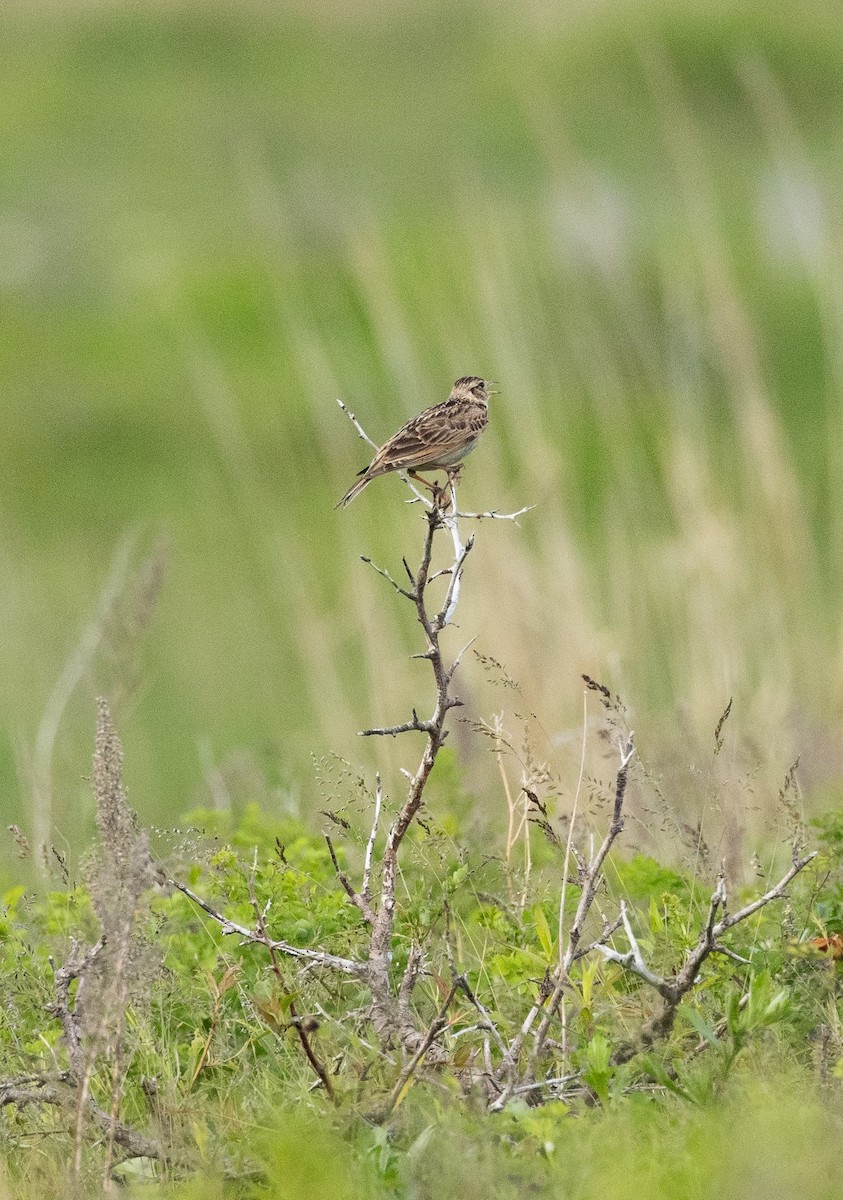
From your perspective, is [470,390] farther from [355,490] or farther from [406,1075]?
[406,1075]

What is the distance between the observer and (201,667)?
15039mm

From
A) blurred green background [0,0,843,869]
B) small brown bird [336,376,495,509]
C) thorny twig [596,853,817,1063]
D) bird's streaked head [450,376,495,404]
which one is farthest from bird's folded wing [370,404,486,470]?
thorny twig [596,853,817,1063]

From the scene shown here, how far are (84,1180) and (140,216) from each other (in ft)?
65.9

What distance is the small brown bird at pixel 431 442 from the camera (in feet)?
14.3

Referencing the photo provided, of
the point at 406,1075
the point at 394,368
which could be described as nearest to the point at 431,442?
the point at 406,1075

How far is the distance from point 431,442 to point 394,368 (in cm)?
533

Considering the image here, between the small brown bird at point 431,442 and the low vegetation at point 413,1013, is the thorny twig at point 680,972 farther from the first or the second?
the small brown bird at point 431,442

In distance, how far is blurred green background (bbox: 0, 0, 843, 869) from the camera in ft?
22.4

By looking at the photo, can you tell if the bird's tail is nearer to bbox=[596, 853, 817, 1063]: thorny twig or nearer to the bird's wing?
the bird's wing

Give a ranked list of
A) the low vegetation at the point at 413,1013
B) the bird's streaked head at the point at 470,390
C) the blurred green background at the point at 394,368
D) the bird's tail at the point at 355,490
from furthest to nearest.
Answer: the blurred green background at the point at 394,368 → the bird's streaked head at the point at 470,390 → the bird's tail at the point at 355,490 → the low vegetation at the point at 413,1013

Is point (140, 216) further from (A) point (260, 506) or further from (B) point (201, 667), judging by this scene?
(B) point (201, 667)

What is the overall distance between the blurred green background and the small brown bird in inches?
28.2

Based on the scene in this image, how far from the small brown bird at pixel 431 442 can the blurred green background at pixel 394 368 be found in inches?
28.2

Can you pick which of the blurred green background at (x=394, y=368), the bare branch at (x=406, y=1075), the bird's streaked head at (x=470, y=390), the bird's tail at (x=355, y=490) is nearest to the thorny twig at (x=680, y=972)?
the bare branch at (x=406, y=1075)
